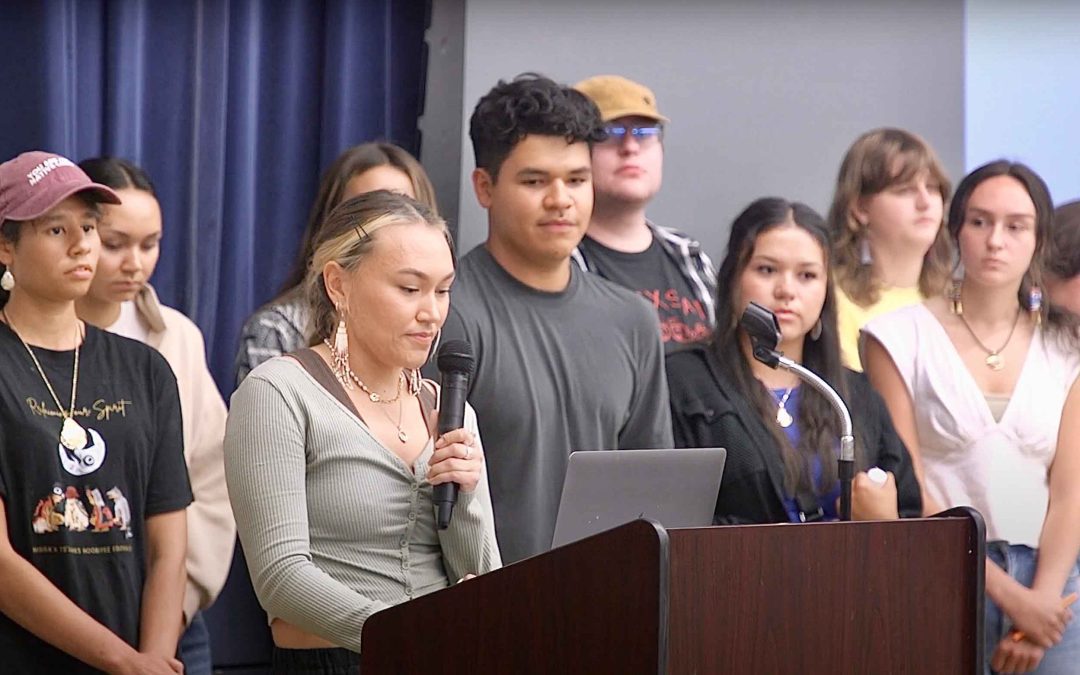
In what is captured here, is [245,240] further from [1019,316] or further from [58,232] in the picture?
[1019,316]

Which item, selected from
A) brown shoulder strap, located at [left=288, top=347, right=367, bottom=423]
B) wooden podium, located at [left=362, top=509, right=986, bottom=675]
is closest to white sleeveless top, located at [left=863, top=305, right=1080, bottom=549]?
wooden podium, located at [left=362, top=509, right=986, bottom=675]

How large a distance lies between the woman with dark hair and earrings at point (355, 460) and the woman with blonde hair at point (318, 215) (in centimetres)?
77

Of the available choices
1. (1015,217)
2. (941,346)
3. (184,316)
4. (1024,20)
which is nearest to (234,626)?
(184,316)

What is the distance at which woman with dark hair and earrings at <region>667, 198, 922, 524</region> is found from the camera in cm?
296

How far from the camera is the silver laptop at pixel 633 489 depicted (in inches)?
Result: 87.6

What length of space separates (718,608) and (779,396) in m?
1.40

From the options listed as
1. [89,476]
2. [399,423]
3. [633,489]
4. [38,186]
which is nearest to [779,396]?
[633,489]

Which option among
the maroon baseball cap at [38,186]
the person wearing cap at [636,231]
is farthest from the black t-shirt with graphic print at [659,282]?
the maroon baseball cap at [38,186]

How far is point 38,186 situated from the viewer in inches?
107

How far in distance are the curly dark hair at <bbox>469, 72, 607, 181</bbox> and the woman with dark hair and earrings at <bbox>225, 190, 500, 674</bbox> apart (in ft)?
2.51

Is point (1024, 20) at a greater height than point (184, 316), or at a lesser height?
greater

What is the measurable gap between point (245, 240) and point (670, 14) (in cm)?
128

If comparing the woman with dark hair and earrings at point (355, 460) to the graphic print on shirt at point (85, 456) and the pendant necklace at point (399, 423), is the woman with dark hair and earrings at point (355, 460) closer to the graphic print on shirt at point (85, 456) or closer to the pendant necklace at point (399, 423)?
the pendant necklace at point (399, 423)

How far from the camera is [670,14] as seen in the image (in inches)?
161
